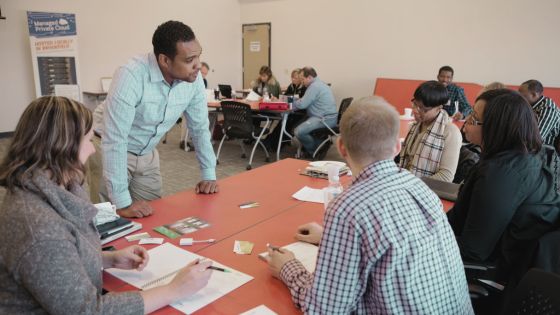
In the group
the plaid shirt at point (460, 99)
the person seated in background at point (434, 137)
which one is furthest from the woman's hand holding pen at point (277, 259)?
the plaid shirt at point (460, 99)

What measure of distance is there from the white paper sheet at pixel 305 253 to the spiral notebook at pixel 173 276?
187 millimetres

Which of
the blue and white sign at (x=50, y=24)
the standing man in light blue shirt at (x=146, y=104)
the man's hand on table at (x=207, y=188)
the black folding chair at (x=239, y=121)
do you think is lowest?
the black folding chair at (x=239, y=121)

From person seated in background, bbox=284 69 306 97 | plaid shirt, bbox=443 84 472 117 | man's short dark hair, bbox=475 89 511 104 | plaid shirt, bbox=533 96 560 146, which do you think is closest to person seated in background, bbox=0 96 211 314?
man's short dark hair, bbox=475 89 511 104

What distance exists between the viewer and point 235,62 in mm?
10438

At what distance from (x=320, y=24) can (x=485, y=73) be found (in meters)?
3.58

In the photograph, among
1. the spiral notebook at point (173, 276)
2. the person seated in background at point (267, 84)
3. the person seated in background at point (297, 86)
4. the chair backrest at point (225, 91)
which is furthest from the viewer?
the person seated in background at point (267, 84)

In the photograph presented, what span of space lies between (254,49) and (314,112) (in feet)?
15.4

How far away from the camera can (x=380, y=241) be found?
960mm

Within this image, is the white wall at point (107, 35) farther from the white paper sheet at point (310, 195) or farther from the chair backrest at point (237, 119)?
the white paper sheet at point (310, 195)

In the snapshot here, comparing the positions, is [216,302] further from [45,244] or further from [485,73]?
[485,73]

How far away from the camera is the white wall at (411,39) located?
6.34 meters

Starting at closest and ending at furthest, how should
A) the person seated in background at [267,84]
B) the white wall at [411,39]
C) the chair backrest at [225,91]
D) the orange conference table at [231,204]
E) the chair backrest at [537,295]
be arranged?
the chair backrest at [537,295]
the orange conference table at [231,204]
the white wall at [411,39]
the chair backrest at [225,91]
the person seated in background at [267,84]

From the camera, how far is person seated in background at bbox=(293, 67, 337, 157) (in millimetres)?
5891

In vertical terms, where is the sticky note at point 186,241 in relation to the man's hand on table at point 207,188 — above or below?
below
